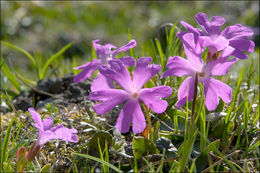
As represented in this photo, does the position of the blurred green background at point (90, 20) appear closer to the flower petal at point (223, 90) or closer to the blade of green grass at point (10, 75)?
the blade of green grass at point (10, 75)

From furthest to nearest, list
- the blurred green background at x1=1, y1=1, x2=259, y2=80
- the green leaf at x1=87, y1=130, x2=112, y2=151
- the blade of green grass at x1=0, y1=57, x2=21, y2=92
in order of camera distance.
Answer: the blurred green background at x1=1, y1=1, x2=259, y2=80 → the blade of green grass at x1=0, y1=57, x2=21, y2=92 → the green leaf at x1=87, y1=130, x2=112, y2=151

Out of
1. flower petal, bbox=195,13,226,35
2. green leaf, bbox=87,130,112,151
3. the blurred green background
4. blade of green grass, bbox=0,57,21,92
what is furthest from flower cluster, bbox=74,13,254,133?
the blurred green background

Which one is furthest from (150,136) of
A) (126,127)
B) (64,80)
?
(64,80)

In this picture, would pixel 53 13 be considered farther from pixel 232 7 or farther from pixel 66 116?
pixel 66 116

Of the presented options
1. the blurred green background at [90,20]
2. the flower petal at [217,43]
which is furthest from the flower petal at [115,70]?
the blurred green background at [90,20]

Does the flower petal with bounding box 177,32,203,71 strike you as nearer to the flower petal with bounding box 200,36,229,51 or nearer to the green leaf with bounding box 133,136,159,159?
the flower petal with bounding box 200,36,229,51
